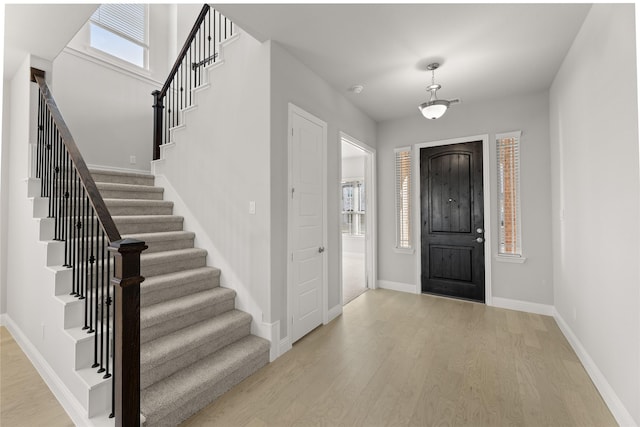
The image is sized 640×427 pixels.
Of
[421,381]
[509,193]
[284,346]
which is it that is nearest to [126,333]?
[284,346]

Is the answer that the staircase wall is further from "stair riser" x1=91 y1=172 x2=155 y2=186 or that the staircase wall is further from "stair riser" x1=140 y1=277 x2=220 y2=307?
"stair riser" x1=91 y1=172 x2=155 y2=186

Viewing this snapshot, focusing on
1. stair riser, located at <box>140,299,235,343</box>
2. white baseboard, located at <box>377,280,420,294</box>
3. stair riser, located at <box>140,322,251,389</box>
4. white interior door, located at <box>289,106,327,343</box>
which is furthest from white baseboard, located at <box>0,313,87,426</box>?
white baseboard, located at <box>377,280,420,294</box>

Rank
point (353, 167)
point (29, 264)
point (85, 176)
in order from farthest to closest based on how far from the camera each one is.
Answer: point (353, 167), point (29, 264), point (85, 176)

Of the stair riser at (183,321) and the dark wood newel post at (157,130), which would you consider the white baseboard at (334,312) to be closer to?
the stair riser at (183,321)

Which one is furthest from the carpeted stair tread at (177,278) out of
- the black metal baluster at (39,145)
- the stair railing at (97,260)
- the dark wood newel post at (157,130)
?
the dark wood newel post at (157,130)

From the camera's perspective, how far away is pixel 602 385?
219 centimetres

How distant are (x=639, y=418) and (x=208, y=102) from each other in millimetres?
4324

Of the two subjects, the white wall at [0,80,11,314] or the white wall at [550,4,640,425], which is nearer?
the white wall at [550,4,640,425]

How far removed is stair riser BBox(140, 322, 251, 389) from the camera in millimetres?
2033

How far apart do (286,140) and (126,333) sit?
2042 millimetres

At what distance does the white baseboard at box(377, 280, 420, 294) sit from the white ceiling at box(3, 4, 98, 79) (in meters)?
4.84

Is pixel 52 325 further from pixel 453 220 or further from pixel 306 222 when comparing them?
pixel 453 220

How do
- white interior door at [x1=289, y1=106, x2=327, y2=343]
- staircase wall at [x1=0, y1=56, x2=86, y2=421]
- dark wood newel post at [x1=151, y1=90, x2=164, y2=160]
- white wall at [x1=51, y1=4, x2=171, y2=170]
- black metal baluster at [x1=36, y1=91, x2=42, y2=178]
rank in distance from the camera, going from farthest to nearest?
dark wood newel post at [x1=151, y1=90, x2=164, y2=160]
white wall at [x1=51, y1=4, x2=171, y2=170]
white interior door at [x1=289, y1=106, x2=327, y2=343]
black metal baluster at [x1=36, y1=91, x2=42, y2=178]
staircase wall at [x1=0, y1=56, x2=86, y2=421]

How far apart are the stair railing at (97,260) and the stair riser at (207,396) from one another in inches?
7.3
